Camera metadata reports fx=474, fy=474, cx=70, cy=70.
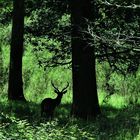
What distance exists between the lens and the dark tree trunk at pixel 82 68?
1314 cm

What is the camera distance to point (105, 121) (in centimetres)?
1227

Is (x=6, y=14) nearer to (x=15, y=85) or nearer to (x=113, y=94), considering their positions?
(x=15, y=85)

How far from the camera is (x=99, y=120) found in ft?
41.0

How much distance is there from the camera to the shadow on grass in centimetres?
1015

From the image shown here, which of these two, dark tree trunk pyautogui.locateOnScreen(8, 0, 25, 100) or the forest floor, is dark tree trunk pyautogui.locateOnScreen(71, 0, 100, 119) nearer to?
the forest floor

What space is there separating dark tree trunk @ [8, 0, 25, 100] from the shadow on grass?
1.42 meters

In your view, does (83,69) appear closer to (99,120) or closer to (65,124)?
(99,120)

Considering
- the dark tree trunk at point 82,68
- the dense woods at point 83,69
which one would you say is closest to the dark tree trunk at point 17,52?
the dense woods at point 83,69

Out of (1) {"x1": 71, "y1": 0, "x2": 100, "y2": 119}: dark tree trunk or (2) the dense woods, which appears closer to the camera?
(2) the dense woods

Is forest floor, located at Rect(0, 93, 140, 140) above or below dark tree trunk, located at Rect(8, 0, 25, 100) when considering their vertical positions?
below

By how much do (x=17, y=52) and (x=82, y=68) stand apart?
390 centimetres

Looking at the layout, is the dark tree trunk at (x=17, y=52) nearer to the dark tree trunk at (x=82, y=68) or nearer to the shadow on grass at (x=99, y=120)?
the shadow on grass at (x=99, y=120)

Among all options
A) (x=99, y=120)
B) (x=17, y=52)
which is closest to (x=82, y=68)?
(x=99, y=120)

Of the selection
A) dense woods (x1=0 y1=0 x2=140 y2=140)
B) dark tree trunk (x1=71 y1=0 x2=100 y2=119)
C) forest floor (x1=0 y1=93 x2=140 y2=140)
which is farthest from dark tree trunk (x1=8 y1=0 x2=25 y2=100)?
dark tree trunk (x1=71 y1=0 x2=100 y2=119)
